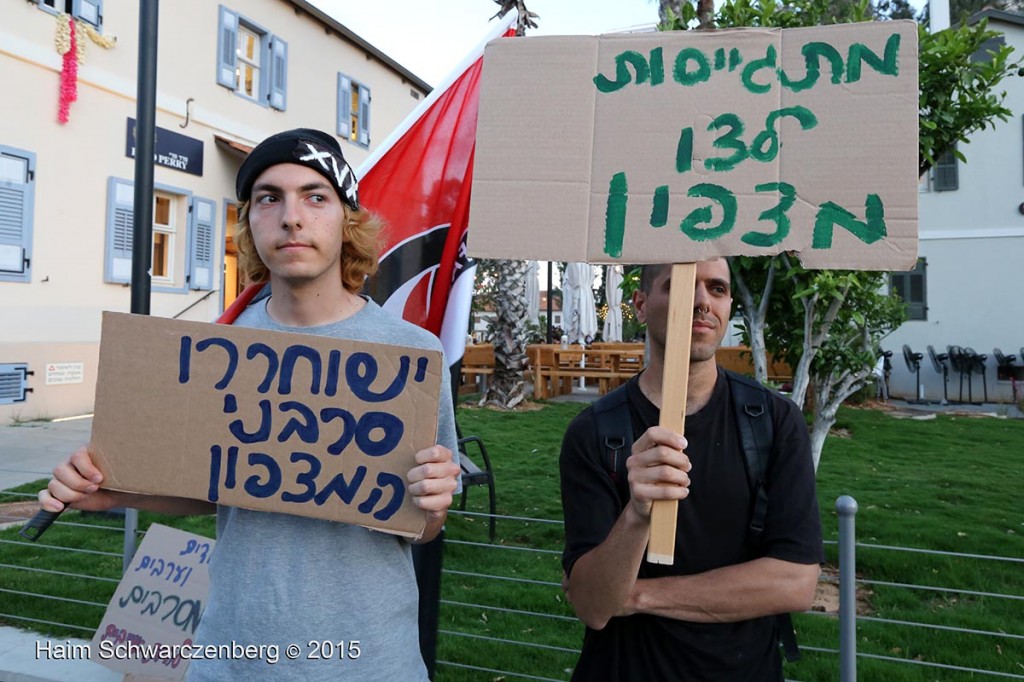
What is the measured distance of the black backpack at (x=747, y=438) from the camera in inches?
68.9

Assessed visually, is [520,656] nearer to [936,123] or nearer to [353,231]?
[353,231]

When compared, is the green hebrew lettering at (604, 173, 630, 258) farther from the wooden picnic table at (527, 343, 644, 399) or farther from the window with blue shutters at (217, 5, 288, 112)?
the window with blue shutters at (217, 5, 288, 112)

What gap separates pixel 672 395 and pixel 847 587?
1.42m

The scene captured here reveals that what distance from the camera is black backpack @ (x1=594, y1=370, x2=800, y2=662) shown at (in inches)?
68.9

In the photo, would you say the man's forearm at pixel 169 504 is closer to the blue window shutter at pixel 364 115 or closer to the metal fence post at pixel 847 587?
the metal fence post at pixel 847 587

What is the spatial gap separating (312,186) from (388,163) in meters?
1.43

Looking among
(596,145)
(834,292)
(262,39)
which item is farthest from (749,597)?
(262,39)

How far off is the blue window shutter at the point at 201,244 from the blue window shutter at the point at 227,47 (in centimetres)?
257

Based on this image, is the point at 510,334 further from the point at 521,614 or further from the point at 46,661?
the point at 46,661

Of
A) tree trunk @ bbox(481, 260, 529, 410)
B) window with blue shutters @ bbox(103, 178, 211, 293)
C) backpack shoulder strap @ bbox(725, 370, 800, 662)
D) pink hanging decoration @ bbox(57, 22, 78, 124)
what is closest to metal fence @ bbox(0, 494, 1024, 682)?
backpack shoulder strap @ bbox(725, 370, 800, 662)

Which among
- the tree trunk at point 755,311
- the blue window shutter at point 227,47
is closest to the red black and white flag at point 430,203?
the tree trunk at point 755,311

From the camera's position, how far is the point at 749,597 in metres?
1.67

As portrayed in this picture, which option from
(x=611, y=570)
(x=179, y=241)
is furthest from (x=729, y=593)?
(x=179, y=241)

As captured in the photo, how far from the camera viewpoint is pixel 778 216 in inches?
65.6
